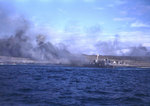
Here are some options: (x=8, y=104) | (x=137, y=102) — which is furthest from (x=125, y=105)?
(x=8, y=104)

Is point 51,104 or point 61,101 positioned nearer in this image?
point 51,104

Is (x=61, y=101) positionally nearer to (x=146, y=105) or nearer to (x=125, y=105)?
(x=125, y=105)

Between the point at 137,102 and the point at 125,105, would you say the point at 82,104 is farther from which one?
the point at 137,102

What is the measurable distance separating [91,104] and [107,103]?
6.36 feet

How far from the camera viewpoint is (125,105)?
73.3 ft

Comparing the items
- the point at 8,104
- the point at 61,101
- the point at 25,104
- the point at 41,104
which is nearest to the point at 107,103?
the point at 61,101

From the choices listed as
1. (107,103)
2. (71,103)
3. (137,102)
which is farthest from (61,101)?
(137,102)

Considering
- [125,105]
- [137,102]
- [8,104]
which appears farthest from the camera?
[137,102]

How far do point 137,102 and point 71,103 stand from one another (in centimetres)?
804

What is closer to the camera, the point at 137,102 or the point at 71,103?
the point at 71,103

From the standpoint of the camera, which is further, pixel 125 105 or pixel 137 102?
pixel 137 102

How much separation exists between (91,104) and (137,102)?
5964 mm

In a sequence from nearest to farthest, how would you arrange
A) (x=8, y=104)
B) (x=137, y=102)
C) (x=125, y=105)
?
(x=8, y=104), (x=125, y=105), (x=137, y=102)

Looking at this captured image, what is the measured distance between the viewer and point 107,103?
23.0m
